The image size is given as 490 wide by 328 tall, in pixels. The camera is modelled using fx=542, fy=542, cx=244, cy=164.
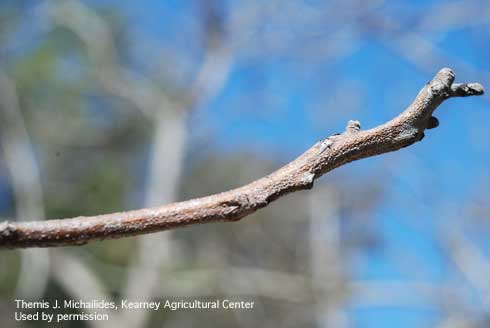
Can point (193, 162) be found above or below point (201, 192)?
above

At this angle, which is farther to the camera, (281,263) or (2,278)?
(281,263)

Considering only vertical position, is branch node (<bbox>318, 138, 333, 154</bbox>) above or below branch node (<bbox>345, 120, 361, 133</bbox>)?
below

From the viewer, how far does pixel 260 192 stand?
632 mm

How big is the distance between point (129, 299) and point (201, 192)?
2490 mm

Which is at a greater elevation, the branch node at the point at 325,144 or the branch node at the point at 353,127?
the branch node at the point at 353,127

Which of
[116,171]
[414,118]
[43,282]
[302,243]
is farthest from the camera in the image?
[302,243]

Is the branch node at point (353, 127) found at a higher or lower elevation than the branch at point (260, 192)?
higher

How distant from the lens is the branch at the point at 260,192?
578 mm

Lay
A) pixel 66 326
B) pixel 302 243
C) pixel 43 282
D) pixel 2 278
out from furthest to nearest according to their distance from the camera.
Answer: pixel 302 243 → pixel 2 278 → pixel 66 326 → pixel 43 282

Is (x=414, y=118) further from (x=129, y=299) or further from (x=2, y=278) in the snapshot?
(x=2, y=278)

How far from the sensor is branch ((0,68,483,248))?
0.58m

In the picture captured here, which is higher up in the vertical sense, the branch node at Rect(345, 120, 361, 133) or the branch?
the branch node at Rect(345, 120, 361, 133)

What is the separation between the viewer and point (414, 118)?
645 millimetres

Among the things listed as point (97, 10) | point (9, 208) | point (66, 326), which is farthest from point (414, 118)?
point (97, 10)
